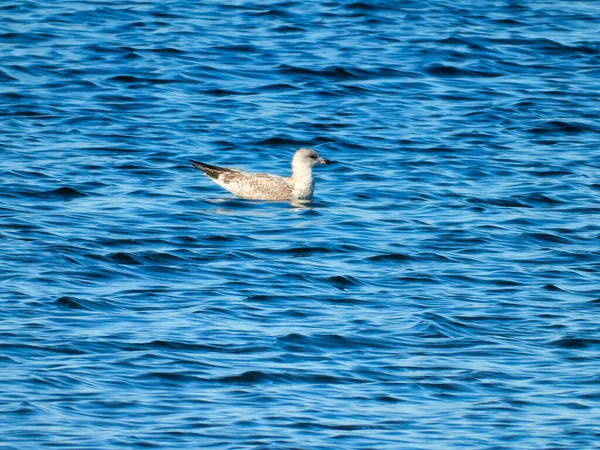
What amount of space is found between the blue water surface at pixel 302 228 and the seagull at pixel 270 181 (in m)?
0.27

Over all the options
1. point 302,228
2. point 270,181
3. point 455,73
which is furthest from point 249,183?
point 455,73

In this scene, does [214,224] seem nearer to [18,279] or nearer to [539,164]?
[18,279]

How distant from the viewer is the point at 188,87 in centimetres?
2316

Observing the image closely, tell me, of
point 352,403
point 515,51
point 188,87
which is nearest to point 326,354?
point 352,403

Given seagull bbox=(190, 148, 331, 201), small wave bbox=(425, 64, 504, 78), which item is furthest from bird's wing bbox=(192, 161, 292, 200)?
small wave bbox=(425, 64, 504, 78)

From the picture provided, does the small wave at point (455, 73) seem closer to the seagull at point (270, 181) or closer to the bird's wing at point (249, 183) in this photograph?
the seagull at point (270, 181)

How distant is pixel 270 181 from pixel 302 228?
178 cm

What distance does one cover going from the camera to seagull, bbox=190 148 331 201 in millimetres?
17344

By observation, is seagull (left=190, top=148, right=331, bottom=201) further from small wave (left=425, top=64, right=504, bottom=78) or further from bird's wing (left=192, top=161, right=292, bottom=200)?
small wave (left=425, top=64, right=504, bottom=78)

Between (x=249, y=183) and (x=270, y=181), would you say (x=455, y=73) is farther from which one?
(x=249, y=183)

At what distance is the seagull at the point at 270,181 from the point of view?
17.3 metres

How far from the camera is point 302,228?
15984 millimetres

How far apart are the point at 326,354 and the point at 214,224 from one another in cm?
503

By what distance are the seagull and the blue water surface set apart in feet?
0.87
